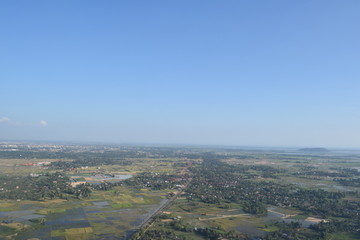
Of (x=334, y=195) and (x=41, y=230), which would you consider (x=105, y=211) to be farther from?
(x=334, y=195)

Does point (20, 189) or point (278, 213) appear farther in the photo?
point (20, 189)

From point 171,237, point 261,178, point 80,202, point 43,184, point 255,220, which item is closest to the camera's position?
point 171,237

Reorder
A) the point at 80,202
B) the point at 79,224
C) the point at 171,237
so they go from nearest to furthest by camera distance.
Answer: the point at 171,237, the point at 79,224, the point at 80,202

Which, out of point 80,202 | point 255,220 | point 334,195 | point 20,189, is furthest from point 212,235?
point 20,189

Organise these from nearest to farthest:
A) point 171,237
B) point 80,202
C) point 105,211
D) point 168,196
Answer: point 171,237 < point 105,211 < point 80,202 < point 168,196

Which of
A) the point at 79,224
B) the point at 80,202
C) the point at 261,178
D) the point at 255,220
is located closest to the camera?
the point at 79,224

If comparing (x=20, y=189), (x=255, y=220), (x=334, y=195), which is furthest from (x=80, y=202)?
(x=334, y=195)

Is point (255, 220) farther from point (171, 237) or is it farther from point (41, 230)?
point (41, 230)

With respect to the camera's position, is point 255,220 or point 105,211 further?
point 105,211
